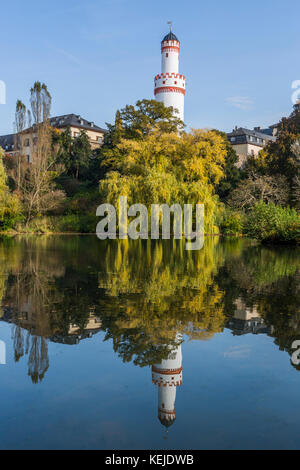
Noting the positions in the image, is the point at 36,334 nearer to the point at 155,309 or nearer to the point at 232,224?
the point at 155,309

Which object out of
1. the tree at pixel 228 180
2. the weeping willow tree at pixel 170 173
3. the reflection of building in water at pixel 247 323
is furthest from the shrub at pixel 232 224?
the reflection of building in water at pixel 247 323

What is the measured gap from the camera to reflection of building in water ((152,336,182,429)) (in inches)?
112

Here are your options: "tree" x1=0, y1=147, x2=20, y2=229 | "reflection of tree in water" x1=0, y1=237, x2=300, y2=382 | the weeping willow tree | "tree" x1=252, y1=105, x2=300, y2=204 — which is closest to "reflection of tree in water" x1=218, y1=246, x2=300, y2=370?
"reflection of tree in water" x1=0, y1=237, x2=300, y2=382

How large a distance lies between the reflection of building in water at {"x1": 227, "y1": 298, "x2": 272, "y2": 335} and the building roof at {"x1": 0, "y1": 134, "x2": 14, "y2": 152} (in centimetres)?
7438

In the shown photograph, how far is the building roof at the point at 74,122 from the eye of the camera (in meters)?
66.8

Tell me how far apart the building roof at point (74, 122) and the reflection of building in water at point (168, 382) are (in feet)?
215

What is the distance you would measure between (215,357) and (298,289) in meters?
4.23

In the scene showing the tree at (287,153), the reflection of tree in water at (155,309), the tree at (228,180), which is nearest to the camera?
the reflection of tree in water at (155,309)

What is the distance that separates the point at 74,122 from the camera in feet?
221

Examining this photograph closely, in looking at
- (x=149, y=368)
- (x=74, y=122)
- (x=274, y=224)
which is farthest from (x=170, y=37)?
(x=149, y=368)

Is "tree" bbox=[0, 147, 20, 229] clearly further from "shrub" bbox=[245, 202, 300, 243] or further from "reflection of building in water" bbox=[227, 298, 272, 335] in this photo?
"reflection of building in water" bbox=[227, 298, 272, 335]

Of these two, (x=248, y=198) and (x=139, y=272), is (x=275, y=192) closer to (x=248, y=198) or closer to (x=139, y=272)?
(x=248, y=198)

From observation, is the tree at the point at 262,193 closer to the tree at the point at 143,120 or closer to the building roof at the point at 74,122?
the tree at the point at 143,120

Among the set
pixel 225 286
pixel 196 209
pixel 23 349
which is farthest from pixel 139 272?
pixel 196 209
